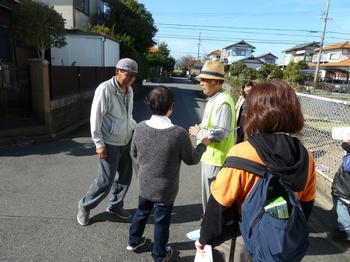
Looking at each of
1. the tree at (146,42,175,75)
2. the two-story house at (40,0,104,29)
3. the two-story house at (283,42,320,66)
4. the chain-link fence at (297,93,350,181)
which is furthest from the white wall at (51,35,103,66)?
the two-story house at (283,42,320,66)

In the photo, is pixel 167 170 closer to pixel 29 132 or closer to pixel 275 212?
pixel 275 212

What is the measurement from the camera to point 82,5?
21.2 metres

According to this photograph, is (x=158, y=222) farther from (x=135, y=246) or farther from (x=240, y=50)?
(x=240, y=50)

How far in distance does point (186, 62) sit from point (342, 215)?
87.6 m

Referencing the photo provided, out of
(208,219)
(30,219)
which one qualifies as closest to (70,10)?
(30,219)

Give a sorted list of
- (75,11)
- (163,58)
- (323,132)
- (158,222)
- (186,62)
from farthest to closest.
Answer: (186,62)
(163,58)
(75,11)
(323,132)
(158,222)

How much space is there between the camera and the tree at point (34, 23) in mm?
11453

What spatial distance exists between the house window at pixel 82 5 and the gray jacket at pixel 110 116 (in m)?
18.2

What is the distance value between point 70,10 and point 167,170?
19.0 metres

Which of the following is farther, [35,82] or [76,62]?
[76,62]

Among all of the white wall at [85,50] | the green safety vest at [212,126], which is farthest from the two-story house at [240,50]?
the green safety vest at [212,126]

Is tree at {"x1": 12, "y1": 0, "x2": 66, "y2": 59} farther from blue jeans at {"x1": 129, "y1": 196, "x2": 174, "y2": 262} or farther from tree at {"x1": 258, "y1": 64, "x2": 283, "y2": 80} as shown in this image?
tree at {"x1": 258, "y1": 64, "x2": 283, "y2": 80}

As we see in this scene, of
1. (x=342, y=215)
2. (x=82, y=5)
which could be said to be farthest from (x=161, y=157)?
(x=82, y=5)

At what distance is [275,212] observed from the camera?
148 cm
